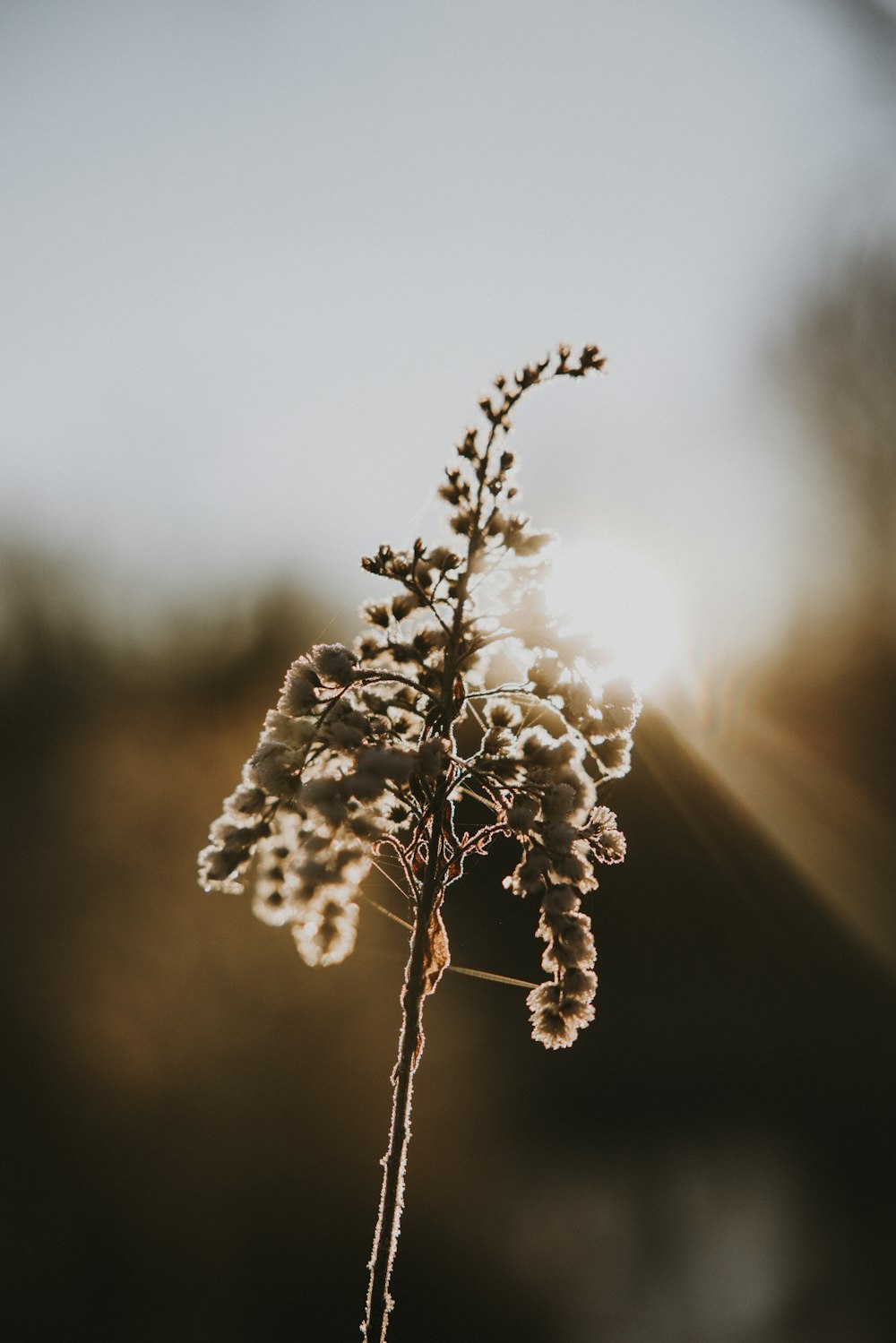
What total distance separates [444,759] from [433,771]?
0.14ft

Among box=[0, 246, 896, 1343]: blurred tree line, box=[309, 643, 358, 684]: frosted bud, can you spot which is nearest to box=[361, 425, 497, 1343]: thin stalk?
box=[309, 643, 358, 684]: frosted bud

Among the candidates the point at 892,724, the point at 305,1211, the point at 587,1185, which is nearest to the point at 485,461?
the point at 305,1211

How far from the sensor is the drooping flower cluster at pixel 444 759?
5.99ft

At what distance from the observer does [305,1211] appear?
26.1 feet

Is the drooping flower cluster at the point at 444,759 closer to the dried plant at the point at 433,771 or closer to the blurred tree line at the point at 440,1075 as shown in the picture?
the dried plant at the point at 433,771

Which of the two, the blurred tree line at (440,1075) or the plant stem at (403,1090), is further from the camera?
the blurred tree line at (440,1075)

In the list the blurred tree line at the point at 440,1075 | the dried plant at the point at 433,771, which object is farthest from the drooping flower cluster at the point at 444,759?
the blurred tree line at the point at 440,1075

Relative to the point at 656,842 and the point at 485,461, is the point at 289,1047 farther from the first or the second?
the point at 485,461

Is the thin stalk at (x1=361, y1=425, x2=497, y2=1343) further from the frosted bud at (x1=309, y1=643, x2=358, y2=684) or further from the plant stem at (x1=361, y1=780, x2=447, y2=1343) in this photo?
the frosted bud at (x1=309, y1=643, x2=358, y2=684)

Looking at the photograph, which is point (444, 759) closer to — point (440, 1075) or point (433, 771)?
point (433, 771)

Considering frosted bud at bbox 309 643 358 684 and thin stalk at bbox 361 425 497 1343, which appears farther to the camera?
frosted bud at bbox 309 643 358 684

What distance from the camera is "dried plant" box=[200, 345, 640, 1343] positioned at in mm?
1827

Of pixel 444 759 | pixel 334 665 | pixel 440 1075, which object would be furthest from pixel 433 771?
pixel 440 1075

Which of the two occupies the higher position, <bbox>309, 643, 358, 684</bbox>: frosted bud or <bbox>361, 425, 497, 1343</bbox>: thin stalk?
<bbox>309, 643, 358, 684</bbox>: frosted bud
